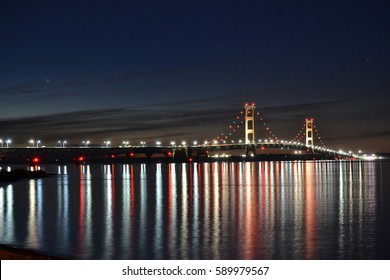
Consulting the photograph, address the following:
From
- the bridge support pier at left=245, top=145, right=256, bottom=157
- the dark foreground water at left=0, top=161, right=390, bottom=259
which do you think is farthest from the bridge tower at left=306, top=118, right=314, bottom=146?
the dark foreground water at left=0, top=161, right=390, bottom=259

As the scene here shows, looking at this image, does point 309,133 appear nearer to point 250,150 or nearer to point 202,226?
point 250,150

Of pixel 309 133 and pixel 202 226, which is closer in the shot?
pixel 202 226

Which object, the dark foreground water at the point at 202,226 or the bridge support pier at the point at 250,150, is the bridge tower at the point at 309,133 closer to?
the bridge support pier at the point at 250,150

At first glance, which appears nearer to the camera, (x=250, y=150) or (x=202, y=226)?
(x=202, y=226)

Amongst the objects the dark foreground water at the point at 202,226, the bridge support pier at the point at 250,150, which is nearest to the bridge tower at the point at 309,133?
the bridge support pier at the point at 250,150

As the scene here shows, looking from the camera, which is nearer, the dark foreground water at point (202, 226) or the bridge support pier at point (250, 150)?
the dark foreground water at point (202, 226)

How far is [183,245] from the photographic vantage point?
579 inches

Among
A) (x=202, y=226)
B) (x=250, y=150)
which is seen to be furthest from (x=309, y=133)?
(x=202, y=226)

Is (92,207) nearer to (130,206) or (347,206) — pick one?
(130,206)

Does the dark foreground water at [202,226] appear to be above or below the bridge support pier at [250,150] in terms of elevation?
below

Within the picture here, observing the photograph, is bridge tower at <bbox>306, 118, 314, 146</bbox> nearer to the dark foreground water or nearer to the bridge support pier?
the bridge support pier

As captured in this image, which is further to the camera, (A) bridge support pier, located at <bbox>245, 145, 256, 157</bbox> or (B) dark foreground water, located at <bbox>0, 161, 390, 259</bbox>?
(A) bridge support pier, located at <bbox>245, 145, 256, 157</bbox>

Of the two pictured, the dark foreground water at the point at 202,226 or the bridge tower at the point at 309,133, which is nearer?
the dark foreground water at the point at 202,226

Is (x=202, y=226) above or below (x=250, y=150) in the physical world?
below
